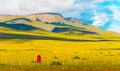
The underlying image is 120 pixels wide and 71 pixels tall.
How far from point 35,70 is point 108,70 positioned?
7.78 m

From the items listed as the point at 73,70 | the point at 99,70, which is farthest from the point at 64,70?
the point at 99,70

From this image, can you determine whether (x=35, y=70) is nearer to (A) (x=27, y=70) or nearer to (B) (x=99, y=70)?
(A) (x=27, y=70)

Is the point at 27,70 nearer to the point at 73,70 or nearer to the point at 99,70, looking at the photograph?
the point at 73,70

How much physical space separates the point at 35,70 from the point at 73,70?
4.02 metres

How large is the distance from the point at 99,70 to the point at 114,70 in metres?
1.60

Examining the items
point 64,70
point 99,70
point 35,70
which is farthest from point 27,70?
point 99,70

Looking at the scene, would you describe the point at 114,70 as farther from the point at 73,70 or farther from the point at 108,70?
the point at 73,70

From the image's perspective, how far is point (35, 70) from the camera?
38.6 m

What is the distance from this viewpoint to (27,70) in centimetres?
3859

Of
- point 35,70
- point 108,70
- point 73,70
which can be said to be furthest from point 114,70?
point 35,70

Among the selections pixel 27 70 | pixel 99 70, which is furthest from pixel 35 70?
pixel 99 70

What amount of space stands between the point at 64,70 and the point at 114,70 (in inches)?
209

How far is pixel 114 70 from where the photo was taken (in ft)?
127

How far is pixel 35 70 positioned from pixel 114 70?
8385 millimetres
